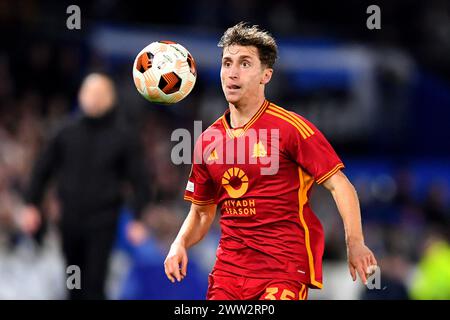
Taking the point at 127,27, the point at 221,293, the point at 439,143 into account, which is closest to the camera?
the point at 221,293

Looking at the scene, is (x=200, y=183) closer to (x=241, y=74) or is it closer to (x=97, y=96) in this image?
(x=241, y=74)

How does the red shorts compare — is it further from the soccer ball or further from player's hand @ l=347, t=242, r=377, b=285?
the soccer ball

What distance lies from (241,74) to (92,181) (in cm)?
364

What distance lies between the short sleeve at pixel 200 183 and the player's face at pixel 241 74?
0.41m

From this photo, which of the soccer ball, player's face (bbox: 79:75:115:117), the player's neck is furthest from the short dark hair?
player's face (bbox: 79:75:115:117)

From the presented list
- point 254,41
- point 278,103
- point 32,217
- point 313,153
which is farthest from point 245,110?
point 278,103

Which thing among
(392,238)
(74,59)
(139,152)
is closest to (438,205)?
(392,238)

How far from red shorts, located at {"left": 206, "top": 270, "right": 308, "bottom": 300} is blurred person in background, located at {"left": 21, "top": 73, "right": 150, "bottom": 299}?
337 centimetres

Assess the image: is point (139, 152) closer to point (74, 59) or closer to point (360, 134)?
point (74, 59)

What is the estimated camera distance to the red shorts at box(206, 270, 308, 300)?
5.90 meters

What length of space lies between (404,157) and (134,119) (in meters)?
4.91
